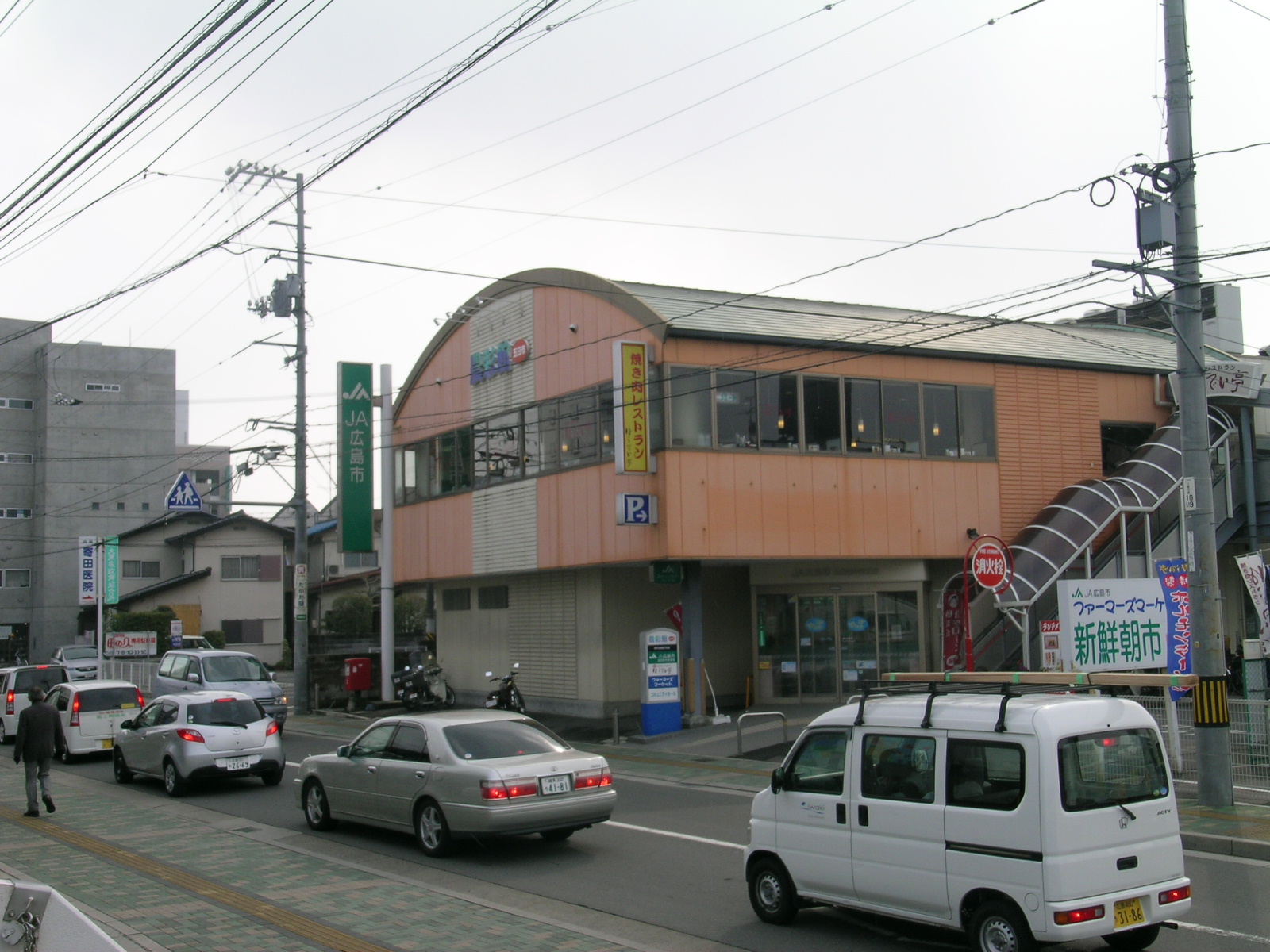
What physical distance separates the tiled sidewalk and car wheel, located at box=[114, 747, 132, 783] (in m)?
4.06

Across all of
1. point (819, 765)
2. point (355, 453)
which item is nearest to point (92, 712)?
point (355, 453)

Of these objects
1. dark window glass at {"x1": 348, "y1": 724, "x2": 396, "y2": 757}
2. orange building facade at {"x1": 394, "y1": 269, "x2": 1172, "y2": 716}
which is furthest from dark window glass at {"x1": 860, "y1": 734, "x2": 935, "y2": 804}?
orange building facade at {"x1": 394, "y1": 269, "x2": 1172, "y2": 716}

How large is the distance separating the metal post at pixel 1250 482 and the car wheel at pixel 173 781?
21.7 meters

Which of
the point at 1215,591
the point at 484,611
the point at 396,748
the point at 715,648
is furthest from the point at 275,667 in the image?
the point at 1215,591

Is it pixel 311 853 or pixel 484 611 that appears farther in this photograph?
pixel 484 611

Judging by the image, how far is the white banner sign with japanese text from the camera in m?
16.3

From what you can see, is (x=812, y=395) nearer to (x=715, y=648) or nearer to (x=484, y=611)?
(x=715, y=648)

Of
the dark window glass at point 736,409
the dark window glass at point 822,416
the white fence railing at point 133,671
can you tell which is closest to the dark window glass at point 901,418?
the dark window glass at point 822,416

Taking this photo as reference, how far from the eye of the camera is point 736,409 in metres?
23.0

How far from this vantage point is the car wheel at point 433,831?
11.7 m

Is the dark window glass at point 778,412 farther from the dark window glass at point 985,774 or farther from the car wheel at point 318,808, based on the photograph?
the dark window glass at point 985,774

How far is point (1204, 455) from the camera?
13.4m

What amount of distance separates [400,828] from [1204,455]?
393 inches

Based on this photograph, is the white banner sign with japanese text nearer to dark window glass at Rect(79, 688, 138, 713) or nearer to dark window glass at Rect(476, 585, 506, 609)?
dark window glass at Rect(476, 585, 506, 609)
